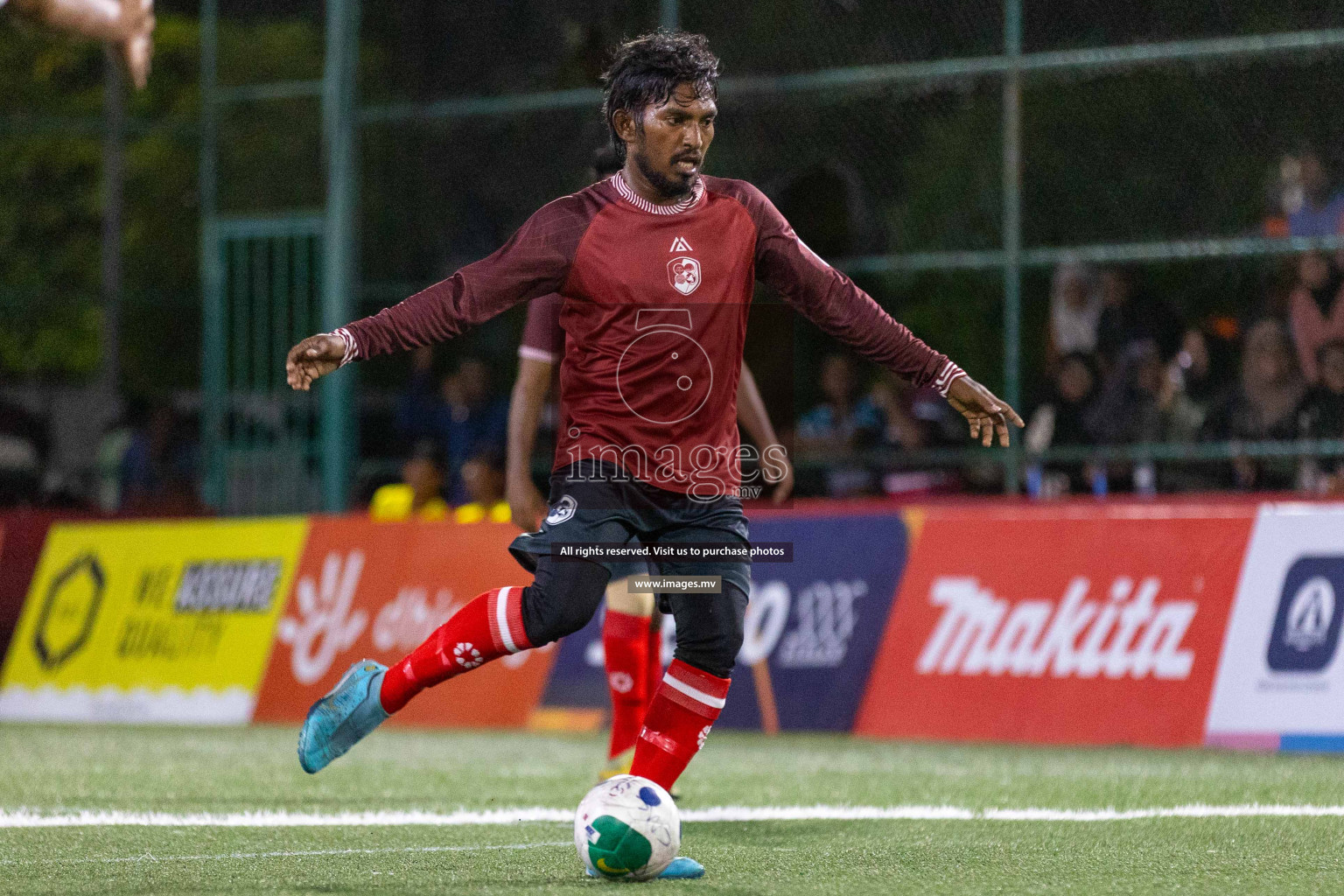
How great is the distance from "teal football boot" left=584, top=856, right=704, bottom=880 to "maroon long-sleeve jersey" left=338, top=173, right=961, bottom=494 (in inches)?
40.7

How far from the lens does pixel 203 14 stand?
16.6 meters

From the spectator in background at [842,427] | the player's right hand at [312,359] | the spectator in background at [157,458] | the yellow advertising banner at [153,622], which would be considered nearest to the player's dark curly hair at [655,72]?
the player's right hand at [312,359]

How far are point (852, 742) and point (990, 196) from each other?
3955 millimetres

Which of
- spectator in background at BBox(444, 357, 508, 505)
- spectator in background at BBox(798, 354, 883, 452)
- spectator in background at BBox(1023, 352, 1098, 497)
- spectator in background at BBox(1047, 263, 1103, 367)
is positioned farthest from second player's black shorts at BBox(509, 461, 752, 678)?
spectator in background at BBox(444, 357, 508, 505)

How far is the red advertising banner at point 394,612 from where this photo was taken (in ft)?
38.4

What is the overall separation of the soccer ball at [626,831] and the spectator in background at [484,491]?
6.90 meters

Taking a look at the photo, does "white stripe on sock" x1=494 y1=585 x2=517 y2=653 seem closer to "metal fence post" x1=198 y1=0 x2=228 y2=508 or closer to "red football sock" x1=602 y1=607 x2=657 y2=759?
"red football sock" x1=602 y1=607 x2=657 y2=759

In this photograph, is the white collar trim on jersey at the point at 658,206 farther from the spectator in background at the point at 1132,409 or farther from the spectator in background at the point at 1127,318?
the spectator in background at the point at 1127,318

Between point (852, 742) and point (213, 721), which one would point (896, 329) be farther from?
point (213, 721)

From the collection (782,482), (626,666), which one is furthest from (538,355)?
(626,666)

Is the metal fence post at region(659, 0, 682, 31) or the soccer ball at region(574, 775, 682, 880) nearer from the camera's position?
the soccer ball at region(574, 775, 682, 880)

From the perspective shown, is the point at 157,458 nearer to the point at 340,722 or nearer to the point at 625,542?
the point at 340,722

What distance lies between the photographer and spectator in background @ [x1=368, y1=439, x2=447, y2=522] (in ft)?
45.1

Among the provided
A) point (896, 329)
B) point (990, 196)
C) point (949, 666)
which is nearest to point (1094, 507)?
point (949, 666)
